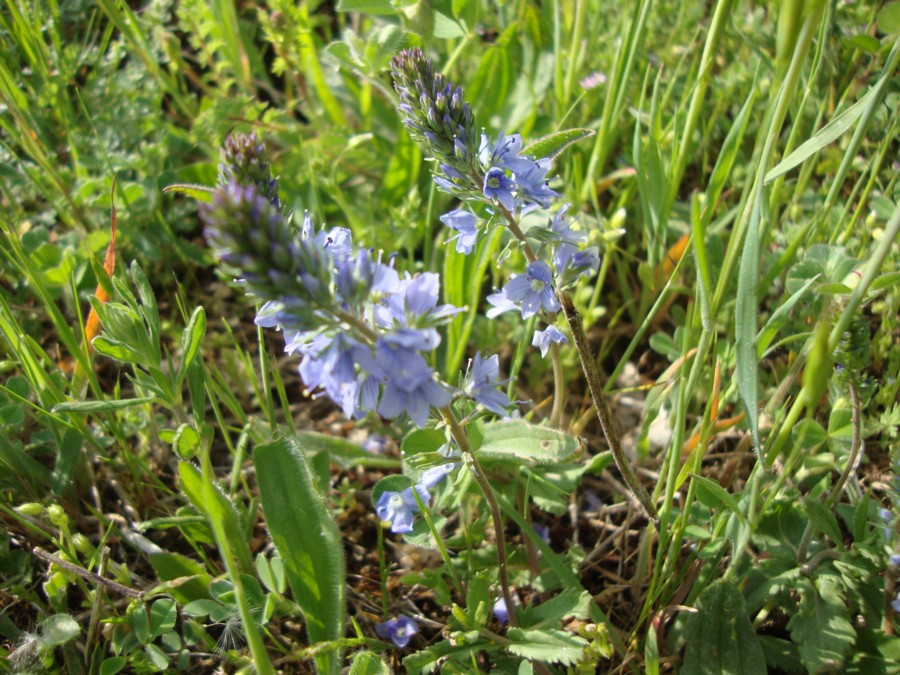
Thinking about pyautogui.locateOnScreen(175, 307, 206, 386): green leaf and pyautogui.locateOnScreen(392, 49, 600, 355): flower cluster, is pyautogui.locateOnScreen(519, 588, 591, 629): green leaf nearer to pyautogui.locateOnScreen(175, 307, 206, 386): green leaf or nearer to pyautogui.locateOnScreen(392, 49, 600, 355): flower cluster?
pyautogui.locateOnScreen(392, 49, 600, 355): flower cluster

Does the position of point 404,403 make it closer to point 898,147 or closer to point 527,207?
point 527,207

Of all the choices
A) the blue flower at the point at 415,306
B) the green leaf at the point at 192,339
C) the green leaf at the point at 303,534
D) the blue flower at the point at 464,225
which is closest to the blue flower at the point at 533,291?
the blue flower at the point at 464,225

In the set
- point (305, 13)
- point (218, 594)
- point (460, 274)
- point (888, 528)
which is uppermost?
point (305, 13)

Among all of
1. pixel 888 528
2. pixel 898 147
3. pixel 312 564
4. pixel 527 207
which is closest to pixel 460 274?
pixel 527 207

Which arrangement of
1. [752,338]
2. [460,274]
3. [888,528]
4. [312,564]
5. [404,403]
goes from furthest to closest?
[460,274] → [312,564] → [888,528] → [752,338] → [404,403]

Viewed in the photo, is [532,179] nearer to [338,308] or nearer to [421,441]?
[338,308]

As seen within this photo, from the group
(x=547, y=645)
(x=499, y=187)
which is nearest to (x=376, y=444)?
(x=547, y=645)
